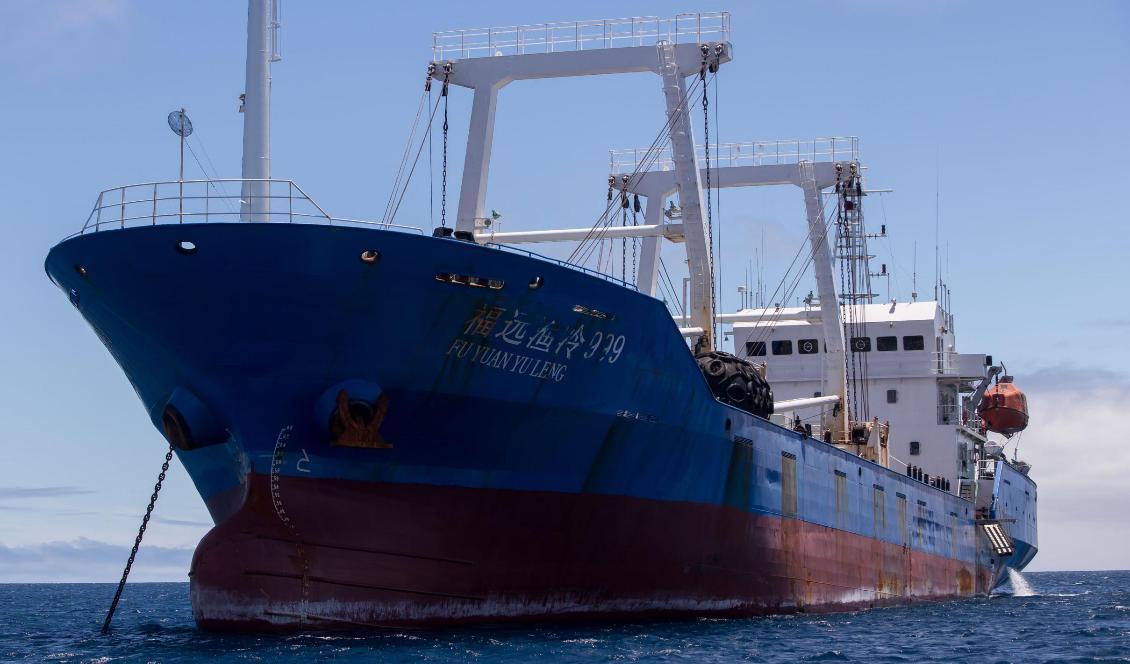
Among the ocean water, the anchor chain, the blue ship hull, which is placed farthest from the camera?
the anchor chain

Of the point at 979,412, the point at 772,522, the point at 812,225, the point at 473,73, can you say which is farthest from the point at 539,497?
the point at 979,412

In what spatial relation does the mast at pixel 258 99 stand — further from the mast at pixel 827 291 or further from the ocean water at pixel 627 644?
the mast at pixel 827 291

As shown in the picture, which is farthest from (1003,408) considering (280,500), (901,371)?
(280,500)

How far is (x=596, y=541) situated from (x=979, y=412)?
80.2 ft

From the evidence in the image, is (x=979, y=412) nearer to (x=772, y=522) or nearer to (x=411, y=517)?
(x=772, y=522)

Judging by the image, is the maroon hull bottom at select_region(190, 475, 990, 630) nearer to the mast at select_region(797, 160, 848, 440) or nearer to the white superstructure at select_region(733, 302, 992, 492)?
the mast at select_region(797, 160, 848, 440)

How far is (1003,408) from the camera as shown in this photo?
1566 inches

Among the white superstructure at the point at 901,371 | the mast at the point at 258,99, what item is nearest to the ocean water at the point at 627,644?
the mast at the point at 258,99

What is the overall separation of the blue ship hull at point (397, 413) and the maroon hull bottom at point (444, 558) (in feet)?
0.09

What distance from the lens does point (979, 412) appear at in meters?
40.1

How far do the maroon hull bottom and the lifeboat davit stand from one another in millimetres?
21495

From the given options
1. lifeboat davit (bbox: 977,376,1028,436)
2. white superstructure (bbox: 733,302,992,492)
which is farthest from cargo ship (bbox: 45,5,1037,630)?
lifeboat davit (bbox: 977,376,1028,436)

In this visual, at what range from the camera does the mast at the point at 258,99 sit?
18.4 m

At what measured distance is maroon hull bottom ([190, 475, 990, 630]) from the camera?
1661cm
